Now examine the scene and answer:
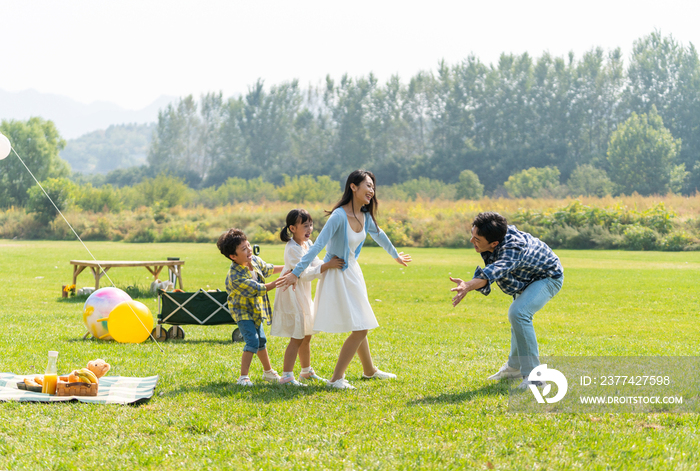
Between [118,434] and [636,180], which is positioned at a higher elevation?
[636,180]

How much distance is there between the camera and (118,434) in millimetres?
3961

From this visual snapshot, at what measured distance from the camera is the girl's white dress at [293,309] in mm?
5465

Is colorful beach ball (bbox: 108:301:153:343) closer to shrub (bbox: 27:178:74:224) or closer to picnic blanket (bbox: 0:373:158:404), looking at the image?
picnic blanket (bbox: 0:373:158:404)

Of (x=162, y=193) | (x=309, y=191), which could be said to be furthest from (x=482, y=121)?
(x=162, y=193)

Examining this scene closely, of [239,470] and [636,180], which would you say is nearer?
[239,470]

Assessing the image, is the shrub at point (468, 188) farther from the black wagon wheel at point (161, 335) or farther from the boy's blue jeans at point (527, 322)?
the boy's blue jeans at point (527, 322)

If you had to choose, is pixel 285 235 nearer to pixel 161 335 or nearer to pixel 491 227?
pixel 491 227

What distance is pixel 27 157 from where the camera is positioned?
62938 millimetres

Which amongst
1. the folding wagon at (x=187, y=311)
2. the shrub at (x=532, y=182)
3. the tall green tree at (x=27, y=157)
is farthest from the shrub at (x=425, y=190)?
the folding wagon at (x=187, y=311)

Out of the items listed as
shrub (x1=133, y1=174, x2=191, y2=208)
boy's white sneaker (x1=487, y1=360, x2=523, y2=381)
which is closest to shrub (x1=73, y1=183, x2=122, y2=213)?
shrub (x1=133, y1=174, x2=191, y2=208)

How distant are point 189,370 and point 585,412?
3.62 m

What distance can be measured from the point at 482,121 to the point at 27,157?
52.0 meters

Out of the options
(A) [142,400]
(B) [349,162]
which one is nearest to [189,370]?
(A) [142,400]

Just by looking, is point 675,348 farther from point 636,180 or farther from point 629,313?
point 636,180
